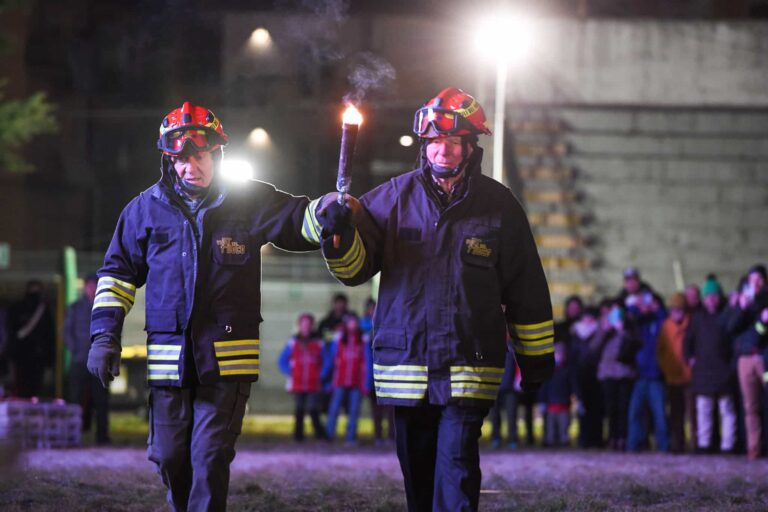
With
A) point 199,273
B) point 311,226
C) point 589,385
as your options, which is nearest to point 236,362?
point 199,273

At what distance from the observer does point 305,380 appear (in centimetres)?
1844

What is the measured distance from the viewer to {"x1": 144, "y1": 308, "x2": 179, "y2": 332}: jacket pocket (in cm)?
755

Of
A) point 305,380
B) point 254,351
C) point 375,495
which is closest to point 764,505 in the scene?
point 375,495

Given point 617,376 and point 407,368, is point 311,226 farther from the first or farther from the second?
point 617,376

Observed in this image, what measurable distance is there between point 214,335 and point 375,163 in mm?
26721

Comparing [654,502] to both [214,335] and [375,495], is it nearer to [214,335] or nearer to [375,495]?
[375,495]

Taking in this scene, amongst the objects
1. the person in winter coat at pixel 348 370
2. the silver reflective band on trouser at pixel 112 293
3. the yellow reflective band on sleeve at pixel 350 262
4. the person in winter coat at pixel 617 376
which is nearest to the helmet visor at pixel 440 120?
the yellow reflective band on sleeve at pixel 350 262

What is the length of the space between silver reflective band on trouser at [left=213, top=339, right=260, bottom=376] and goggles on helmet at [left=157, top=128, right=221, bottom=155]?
3.48 ft

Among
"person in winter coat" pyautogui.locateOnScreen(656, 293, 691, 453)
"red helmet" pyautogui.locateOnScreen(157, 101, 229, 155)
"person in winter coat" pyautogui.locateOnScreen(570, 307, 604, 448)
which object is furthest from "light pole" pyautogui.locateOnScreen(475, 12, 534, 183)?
"red helmet" pyautogui.locateOnScreen(157, 101, 229, 155)

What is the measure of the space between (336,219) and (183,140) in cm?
117

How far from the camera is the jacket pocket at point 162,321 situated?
24.8 ft

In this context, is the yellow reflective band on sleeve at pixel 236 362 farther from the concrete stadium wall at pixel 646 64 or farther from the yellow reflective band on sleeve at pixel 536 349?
the concrete stadium wall at pixel 646 64

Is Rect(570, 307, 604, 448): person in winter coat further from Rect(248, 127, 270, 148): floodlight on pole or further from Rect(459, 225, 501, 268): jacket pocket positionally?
Rect(248, 127, 270, 148): floodlight on pole

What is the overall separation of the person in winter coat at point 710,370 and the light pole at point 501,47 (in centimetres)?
793
